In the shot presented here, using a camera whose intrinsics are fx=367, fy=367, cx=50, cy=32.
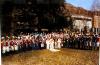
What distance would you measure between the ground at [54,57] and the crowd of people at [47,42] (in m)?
0.05

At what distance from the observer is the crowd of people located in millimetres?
4383

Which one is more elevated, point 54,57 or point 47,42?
point 47,42

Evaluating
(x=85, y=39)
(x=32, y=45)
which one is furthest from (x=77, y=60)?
(x=32, y=45)

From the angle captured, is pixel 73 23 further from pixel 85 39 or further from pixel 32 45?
pixel 32 45

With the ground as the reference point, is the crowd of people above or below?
above

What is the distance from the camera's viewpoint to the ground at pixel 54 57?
4.39 meters

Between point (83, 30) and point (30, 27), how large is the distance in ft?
2.07

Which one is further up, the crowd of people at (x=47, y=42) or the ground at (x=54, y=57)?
the crowd of people at (x=47, y=42)

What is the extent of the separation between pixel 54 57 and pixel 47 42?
20 centimetres

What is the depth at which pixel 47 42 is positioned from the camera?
14.5ft

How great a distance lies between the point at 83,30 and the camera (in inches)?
172

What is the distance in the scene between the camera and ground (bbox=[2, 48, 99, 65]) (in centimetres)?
439

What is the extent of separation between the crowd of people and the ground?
0.05 m

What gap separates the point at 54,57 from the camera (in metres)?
4.41
